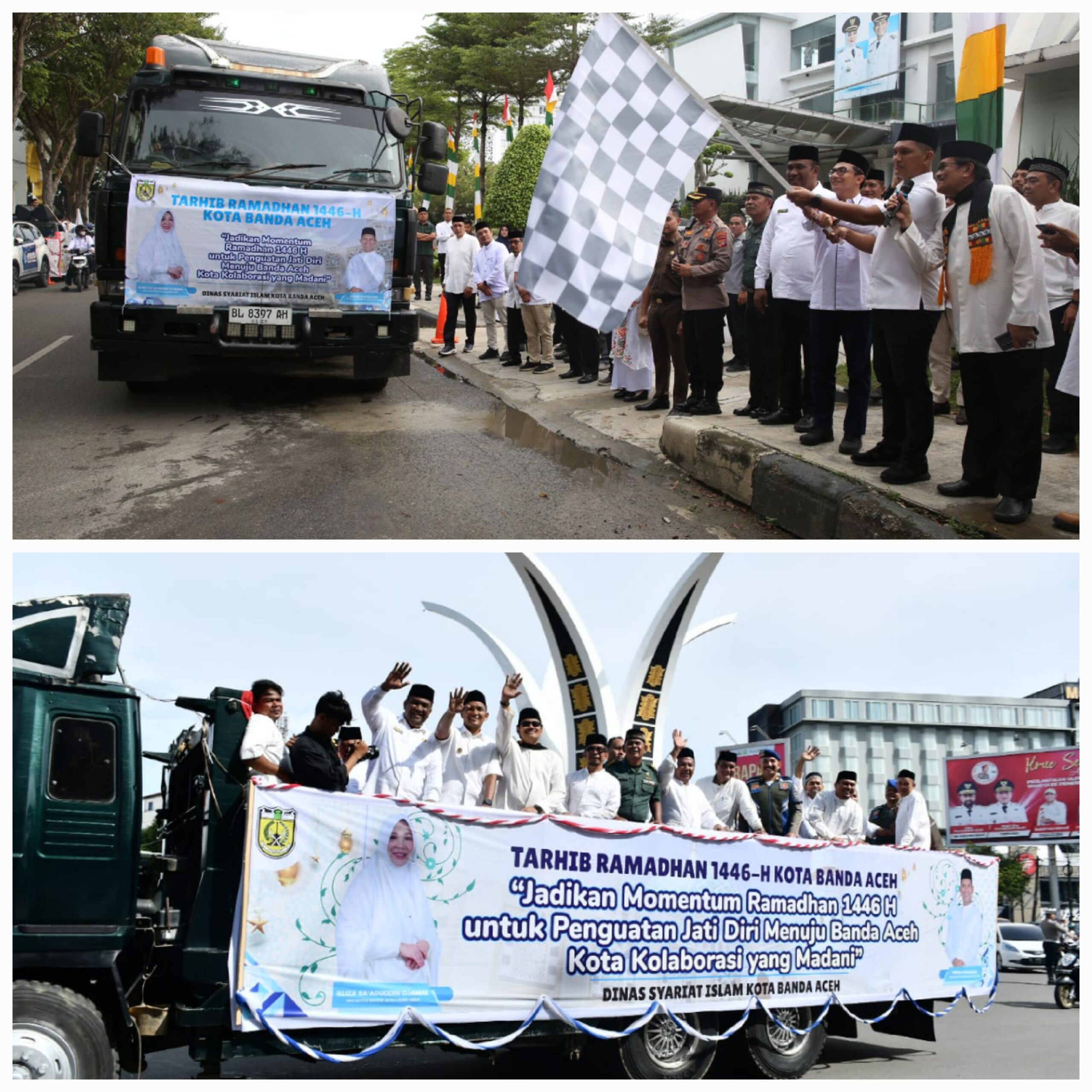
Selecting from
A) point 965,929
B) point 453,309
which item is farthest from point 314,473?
point 453,309

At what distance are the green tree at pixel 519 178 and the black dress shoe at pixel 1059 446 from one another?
18214 mm

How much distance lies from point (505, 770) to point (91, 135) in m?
7.88

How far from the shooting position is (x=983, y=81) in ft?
28.0

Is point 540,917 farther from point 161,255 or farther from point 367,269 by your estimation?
point 161,255

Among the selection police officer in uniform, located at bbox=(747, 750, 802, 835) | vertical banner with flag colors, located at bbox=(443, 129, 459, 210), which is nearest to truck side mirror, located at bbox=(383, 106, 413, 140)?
police officer in uniform, located at bbox=(747, 750, 802, 835)

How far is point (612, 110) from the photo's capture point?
793cm

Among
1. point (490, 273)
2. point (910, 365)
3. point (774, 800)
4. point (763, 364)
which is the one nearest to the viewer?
point (910, 365)

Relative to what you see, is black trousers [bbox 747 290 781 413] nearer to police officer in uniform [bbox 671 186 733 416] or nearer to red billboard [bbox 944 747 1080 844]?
police officer in uniform [bbox 671 186 733 416]

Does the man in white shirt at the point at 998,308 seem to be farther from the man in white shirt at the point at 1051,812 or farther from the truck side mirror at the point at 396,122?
the man in white shirt at the point at 1051,812

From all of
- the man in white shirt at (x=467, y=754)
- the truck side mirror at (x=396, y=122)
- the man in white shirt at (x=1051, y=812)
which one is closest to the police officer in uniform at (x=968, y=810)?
the man in white shirt at (x=1051, y=812)

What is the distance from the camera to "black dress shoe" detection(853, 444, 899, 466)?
8016mm

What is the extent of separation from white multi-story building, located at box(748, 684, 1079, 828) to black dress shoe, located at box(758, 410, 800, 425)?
5802 cm

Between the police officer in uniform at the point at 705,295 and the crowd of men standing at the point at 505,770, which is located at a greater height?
the police officer in uniform at the point at 705,295

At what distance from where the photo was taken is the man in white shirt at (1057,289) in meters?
8.45
